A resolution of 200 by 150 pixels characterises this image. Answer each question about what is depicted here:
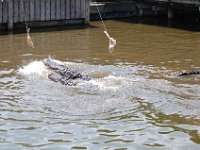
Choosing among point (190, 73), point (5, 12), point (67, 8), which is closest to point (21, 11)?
point (5, 12)

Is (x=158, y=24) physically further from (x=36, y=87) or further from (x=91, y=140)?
(x=91, y=140)

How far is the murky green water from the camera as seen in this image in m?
9.66

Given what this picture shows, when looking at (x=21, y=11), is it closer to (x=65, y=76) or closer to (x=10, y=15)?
(x=10, y=15)

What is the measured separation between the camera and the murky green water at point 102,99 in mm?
9664

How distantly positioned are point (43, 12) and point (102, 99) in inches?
→ 550

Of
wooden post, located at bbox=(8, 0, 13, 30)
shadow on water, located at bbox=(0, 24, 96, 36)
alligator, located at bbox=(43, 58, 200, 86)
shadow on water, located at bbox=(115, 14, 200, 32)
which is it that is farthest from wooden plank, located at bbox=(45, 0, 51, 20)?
alligator, located at bbox=(43, 58, 200, 86)

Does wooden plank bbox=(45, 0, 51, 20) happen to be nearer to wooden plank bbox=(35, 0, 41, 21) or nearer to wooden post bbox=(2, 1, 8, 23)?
wooden plank bbox=(35, 0, 41, 21)

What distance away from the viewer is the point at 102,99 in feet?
39.2

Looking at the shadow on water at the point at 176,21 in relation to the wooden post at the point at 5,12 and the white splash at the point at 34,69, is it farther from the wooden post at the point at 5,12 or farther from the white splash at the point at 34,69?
the white splash at the point at 34,69

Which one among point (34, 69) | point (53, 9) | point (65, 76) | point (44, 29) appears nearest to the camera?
point (65, 76)

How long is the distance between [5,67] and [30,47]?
3.75 meters

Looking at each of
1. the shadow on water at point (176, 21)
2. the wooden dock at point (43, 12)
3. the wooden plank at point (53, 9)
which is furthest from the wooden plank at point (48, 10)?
the shadow on water at point (176, 21)

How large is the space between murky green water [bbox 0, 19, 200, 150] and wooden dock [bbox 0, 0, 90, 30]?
401 cm

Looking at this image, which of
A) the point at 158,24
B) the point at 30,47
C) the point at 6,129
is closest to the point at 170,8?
the point at 158,24
